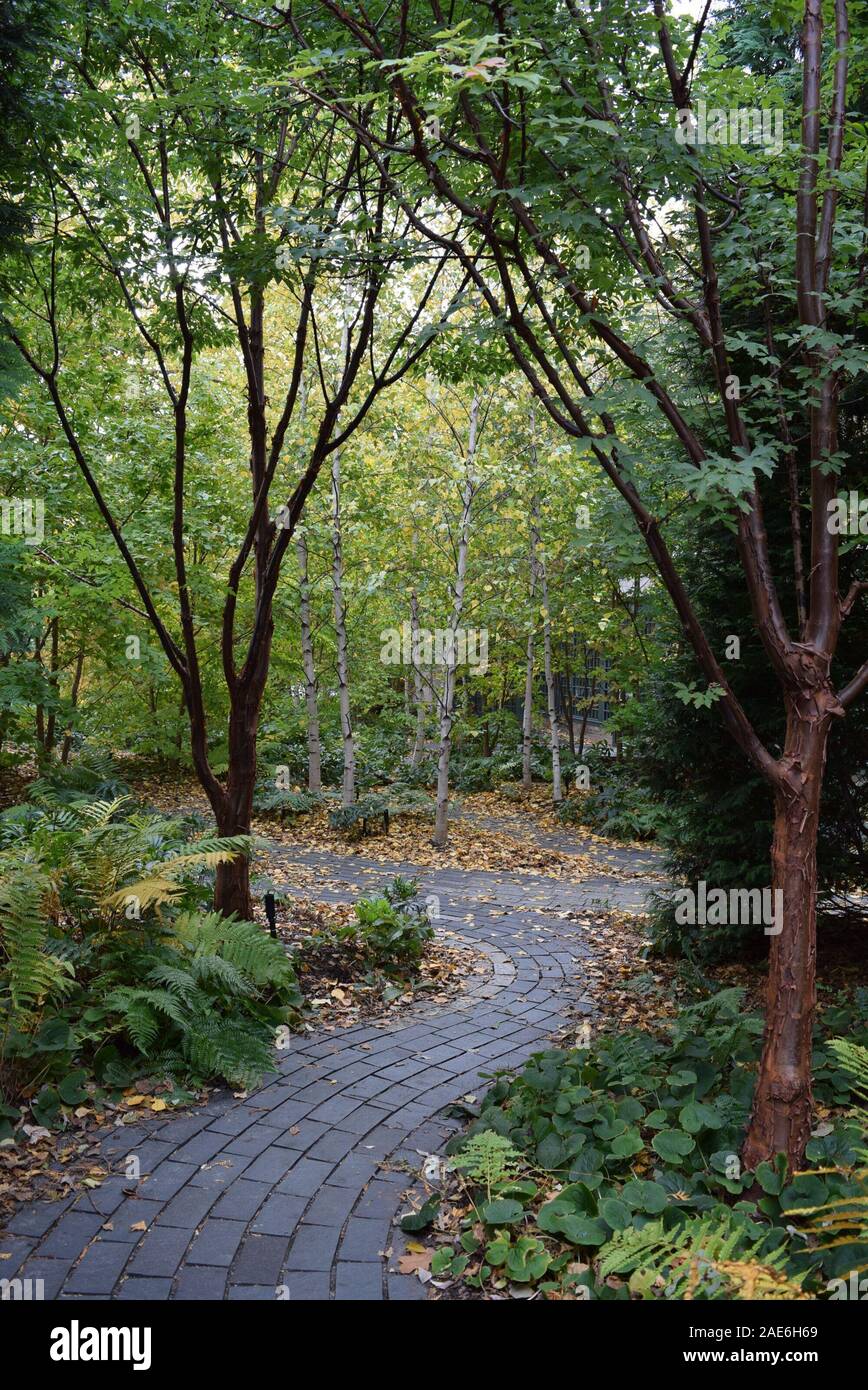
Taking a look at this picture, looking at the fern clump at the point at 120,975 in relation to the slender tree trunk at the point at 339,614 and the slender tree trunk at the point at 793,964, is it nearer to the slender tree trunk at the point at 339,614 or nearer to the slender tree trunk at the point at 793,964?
the slender tree trunk at the point at 793,964

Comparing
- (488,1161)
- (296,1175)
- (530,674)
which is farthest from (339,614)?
(488,1161)

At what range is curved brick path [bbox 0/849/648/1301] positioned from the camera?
3.03 m

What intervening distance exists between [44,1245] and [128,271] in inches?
217

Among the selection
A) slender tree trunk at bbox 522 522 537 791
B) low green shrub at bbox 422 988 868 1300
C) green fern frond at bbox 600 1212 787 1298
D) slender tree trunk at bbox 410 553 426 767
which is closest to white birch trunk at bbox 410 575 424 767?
slender tree trunk at bbox 410 553 426 767

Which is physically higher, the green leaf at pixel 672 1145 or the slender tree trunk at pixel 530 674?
the slender tree trunk at pixel 530 674

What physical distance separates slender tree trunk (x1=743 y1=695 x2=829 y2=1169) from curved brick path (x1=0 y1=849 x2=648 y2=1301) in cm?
147

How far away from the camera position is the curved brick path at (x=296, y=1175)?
9.94ft

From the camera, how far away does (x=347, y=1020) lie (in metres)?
5.59

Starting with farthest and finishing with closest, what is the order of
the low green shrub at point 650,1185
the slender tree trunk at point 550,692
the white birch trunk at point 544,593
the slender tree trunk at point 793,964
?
1. the slender tree trunk at point 550,692
2. the white birch trunk at point 544,593
3. the slender tree trunk at point 793,964
4. the low green shrub at point 650,1185

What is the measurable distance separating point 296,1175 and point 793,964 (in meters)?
2.26

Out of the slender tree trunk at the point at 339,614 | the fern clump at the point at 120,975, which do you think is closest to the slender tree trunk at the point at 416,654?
the slender tree trunk at the point at 339,614

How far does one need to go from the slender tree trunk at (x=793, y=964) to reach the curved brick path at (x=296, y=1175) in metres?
Result: 1.47

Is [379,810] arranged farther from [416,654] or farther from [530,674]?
[530,674]
